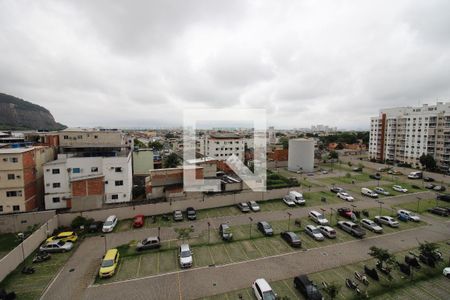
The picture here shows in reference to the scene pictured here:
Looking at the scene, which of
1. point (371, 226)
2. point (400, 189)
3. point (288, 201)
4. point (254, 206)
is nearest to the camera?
point (371, 226)

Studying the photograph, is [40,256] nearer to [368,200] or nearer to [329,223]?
[329,223]

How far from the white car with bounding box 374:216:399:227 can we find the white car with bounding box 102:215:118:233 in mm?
20034

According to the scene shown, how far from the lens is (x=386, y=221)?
17.0 metres

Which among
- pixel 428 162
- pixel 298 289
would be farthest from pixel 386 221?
pixel 428 162

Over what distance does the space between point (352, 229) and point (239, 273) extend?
900 centimetres

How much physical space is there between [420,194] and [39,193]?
127 ft

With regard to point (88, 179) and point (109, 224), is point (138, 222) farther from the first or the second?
point (88, 179)

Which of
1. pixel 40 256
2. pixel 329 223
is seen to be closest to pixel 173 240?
pixel 40 256

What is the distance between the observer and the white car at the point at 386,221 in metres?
16.6

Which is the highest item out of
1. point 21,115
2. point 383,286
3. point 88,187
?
point 21,115

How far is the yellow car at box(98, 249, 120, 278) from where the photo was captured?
1100 centimetres

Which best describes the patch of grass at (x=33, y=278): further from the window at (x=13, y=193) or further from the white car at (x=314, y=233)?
the white car at (x=314, y=233)

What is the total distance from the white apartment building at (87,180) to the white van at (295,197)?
15787 mm

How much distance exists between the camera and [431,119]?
127 feet
